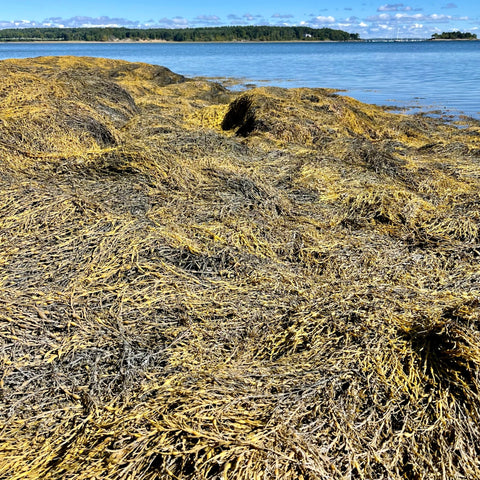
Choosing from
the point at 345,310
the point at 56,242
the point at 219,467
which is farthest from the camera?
the point at 56,242

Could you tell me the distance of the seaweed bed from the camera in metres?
1.57

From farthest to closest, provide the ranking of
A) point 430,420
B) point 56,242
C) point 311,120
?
point 311,120, point 56,242, point 430,420

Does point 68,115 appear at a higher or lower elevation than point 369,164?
higher

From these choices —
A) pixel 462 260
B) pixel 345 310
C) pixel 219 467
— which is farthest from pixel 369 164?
pixel 219 467

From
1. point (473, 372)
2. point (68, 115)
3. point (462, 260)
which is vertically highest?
point (68, 115)

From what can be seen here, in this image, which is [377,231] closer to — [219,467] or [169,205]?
[169,205]

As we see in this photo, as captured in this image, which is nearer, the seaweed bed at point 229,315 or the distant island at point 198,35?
the seaweed bed at point 229,315

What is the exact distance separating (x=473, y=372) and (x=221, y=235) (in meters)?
1.86

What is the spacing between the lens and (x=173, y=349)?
211cm

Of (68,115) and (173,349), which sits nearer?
(173,349)

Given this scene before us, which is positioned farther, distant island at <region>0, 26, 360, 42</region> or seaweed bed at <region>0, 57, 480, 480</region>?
distant island at <region>0, 26, 360, 42</region>

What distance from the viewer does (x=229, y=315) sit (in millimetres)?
2414

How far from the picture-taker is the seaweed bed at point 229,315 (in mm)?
1568

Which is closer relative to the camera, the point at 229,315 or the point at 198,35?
the point at 229,315
